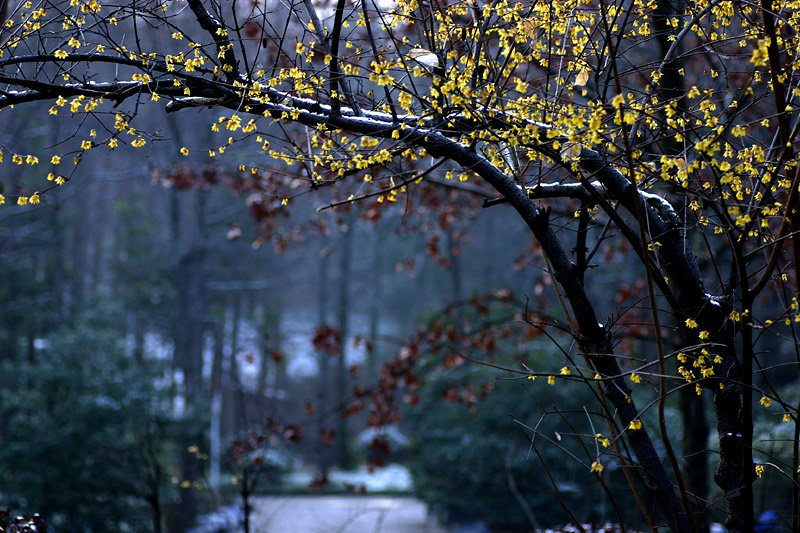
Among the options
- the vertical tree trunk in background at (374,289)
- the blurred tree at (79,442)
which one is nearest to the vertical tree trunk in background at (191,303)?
the blurred tree at (79,442)

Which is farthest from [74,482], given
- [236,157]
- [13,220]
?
[13,220]

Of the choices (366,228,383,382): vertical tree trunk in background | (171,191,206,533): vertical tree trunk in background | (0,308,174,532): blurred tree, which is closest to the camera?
(0,308,174,532): blurred tree

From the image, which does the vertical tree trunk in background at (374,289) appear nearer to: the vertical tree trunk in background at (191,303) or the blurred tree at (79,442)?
the vertical tree trunk in background at (191,303)

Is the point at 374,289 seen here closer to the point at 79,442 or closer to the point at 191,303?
the point at 191,303

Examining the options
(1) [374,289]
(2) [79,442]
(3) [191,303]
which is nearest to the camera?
(2) [79,442]

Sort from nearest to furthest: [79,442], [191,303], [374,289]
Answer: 1. [79,442]
2. [191,303]
3. [374,289]

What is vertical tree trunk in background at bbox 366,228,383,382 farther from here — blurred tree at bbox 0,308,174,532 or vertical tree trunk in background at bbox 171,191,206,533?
blurred tree at bbox 0,308,174,532

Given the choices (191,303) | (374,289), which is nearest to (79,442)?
(191,303)

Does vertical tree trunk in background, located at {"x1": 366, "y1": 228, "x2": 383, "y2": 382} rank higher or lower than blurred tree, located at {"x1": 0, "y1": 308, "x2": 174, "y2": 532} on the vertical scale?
higher

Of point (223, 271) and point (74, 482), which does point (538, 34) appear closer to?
point (74, 482)

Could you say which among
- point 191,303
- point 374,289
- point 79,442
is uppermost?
point 374,289

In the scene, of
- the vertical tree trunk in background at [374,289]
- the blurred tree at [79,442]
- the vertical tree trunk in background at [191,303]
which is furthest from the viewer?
the vertical tree trunk in background at [374,289]

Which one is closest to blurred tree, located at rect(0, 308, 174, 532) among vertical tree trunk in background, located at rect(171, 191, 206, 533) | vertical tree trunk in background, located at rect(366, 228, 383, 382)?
vertical tree trunk in background, located at rect(171, 191, 206, 533)

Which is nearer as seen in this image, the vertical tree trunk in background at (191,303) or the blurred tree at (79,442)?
the blurred tree at (79,442)
